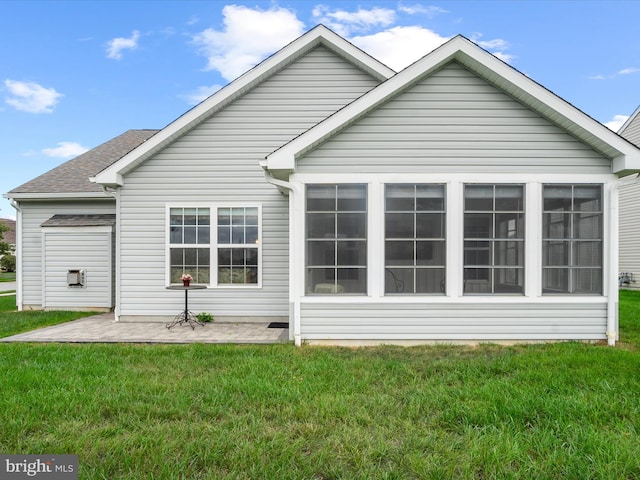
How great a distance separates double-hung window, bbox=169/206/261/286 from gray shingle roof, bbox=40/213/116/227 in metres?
2.57

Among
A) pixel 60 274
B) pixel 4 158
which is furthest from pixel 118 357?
pixel 4 158

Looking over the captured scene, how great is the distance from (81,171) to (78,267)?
2967 mm

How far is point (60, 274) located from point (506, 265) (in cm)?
1052

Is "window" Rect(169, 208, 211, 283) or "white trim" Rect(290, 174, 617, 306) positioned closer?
"white trim" Rect(290, 174, 617, 306)

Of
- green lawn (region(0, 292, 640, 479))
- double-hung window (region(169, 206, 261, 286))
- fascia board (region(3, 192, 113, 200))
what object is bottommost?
green lawn (region(0, 292, 640, 479))

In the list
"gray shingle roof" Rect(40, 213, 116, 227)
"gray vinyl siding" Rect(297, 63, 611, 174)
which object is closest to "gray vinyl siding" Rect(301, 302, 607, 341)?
"gray vinyl siding" Rect(297, 63, 611, 174)

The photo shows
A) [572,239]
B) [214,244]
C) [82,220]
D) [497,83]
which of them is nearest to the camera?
[497,83]

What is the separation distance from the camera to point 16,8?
43.2 feet

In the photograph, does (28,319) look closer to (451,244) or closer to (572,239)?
(451,244)

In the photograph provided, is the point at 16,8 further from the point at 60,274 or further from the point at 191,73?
the point at 60,274

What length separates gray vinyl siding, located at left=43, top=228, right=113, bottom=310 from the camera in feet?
32.2

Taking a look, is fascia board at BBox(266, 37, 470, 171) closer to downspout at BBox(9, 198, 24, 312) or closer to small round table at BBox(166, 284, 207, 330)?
small round table at BBox(166, 284, 207, 330)

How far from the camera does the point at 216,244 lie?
8.50 m

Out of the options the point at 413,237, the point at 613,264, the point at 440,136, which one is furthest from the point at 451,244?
the point at 613,264
